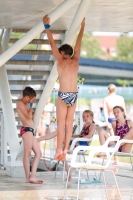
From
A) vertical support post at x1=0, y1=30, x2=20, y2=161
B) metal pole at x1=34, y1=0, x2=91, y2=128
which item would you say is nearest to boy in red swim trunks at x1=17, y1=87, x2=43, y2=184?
metal pole at x1=34, y1=0, x2=91, y2=128

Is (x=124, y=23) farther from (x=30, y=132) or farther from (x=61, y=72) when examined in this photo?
(x=61, y=72)

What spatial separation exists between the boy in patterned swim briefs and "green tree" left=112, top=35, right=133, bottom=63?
198 ft

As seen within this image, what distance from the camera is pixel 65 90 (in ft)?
26.5

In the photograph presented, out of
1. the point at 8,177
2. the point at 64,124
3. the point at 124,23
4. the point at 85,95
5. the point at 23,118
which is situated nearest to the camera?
the point at 64,124

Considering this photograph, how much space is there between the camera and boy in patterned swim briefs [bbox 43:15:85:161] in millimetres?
7930

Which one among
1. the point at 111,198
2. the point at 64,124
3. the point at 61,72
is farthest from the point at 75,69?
the point at 111,198

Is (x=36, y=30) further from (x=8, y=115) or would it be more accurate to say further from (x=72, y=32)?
(x=8, y=115)

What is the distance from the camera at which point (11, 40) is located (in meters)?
12.4

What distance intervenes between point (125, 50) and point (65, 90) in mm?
61534

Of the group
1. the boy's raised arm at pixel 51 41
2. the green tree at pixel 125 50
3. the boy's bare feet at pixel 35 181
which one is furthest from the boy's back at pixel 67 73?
the green tree at pixel 125 50

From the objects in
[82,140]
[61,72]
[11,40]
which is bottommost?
[82,140]

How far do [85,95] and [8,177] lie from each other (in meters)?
24.8

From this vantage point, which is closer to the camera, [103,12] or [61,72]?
[61,72]

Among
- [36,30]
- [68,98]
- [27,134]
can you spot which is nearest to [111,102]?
[27,134]
